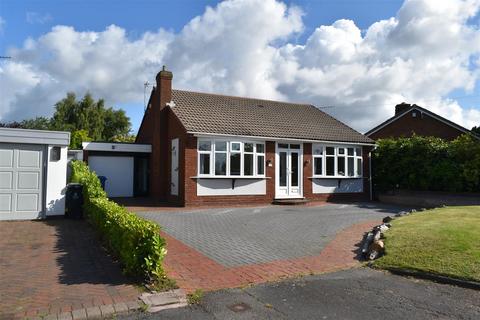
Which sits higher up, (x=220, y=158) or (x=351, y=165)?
(x=220, y=158)

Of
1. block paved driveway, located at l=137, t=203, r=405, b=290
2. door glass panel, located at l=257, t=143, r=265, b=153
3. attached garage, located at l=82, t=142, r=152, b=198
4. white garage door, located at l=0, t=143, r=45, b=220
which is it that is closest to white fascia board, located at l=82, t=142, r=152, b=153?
attached garage, located at l=82, t=142, r=152, b=198

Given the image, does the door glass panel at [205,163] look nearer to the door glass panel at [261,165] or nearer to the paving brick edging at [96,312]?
the door glass panel at [261,165]

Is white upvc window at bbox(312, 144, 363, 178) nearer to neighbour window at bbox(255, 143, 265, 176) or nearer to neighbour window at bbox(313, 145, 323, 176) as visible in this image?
neighbour window at bbox(313, 145, 323, 176)

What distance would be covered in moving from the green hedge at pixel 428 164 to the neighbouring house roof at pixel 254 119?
1.47 meters

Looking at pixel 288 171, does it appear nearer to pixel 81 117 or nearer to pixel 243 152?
pixel 243 152

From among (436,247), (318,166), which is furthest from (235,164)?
(436,247)

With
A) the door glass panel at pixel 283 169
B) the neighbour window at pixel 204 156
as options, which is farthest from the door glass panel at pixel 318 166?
the neighbour window at pixel 204 156

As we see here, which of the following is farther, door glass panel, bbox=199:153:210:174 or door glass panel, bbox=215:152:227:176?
door glass panel, bbox=215:152:227:176

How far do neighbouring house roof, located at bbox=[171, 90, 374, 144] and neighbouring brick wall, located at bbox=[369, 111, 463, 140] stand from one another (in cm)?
744

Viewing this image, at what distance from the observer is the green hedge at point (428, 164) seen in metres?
17.7

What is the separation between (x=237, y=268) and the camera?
7.54m

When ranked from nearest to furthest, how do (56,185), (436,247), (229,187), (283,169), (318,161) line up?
(436,247) < (56,185) < (229,187) < (283,169) < (318,161)

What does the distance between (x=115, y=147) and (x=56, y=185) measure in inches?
347

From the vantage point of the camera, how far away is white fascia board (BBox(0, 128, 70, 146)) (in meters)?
12.5
